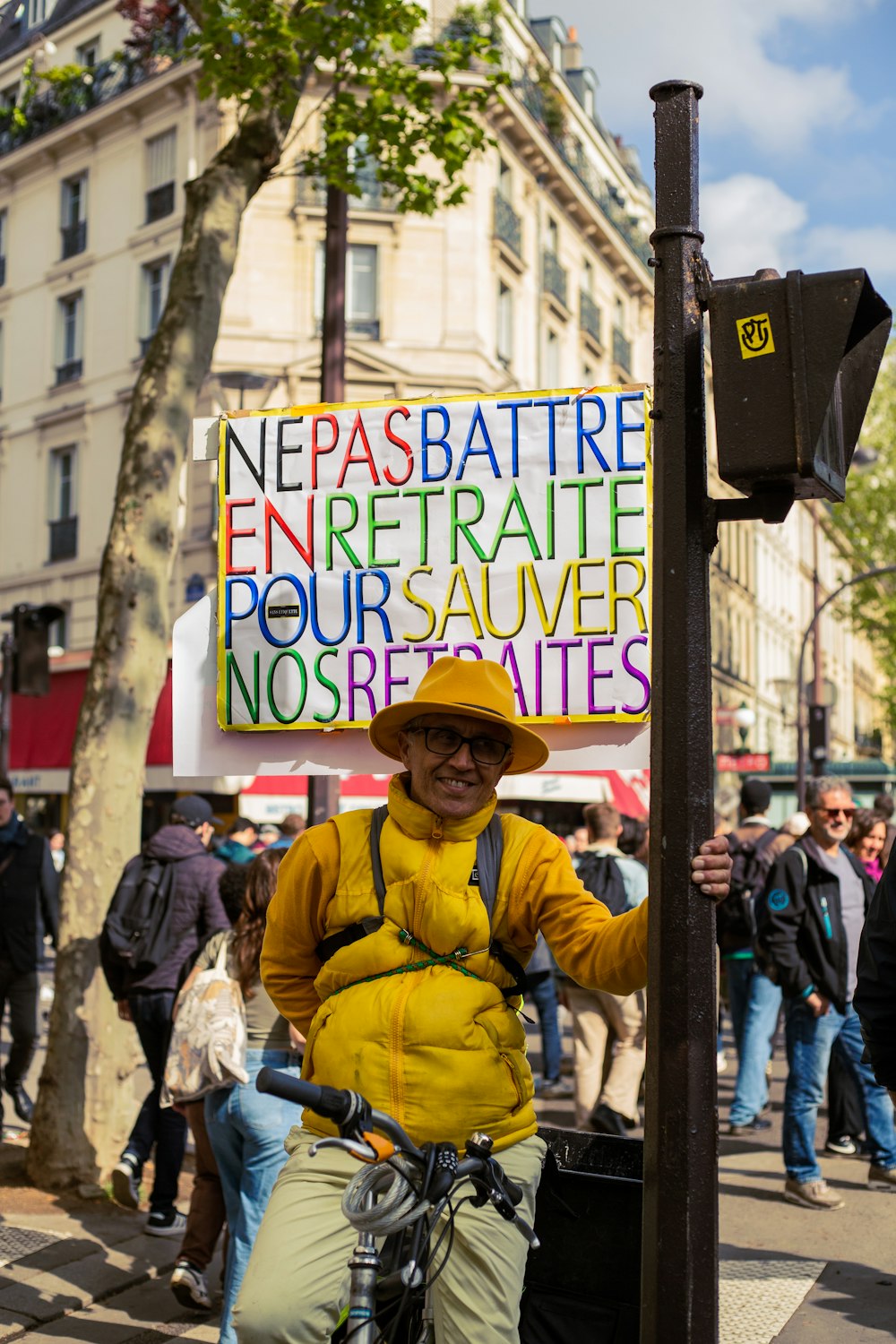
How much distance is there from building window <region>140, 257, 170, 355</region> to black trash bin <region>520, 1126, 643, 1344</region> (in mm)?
25761

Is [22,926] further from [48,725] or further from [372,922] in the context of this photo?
[48,725]

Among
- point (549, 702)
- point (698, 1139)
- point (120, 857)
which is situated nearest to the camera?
point (698, 1139)

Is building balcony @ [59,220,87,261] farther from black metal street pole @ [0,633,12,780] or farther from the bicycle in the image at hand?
the bicycle

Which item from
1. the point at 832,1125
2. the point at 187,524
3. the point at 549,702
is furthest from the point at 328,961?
the point at 187,524

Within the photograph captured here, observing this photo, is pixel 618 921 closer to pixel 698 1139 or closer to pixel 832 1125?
pixel 698 1139

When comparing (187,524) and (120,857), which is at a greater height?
(187,524)

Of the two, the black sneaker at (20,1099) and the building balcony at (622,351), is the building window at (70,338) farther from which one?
the black sneaker at (20,1099)

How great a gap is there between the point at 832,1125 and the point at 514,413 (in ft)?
18.1

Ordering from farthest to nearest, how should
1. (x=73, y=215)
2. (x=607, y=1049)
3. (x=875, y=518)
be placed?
(x=875, y=518) < (x=73, y=215) < (x=607, y=1049)

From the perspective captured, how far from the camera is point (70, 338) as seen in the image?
1162 inches

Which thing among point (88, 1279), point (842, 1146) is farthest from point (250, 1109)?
point (842, 1146)

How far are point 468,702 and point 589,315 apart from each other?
3207cm

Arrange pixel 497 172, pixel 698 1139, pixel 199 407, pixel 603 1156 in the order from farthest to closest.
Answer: pixel 497 172 → pixel 199 407 → pixel 603 1156 → pixel 698 1139

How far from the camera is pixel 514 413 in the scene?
493 cm
